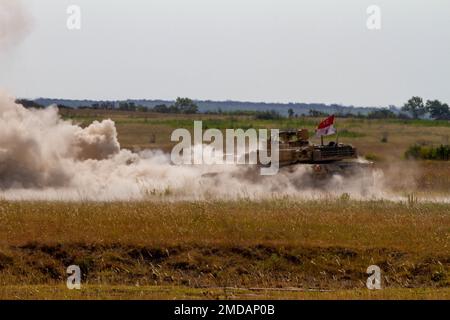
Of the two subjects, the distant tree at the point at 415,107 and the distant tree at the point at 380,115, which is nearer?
the distant tree at the point at 380,115

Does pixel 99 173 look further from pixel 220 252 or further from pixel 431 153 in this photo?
pixel 431 153

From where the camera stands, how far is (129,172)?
171ft

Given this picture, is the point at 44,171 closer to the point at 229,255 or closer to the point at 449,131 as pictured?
the point at 229,255

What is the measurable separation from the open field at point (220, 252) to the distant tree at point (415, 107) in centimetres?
13869

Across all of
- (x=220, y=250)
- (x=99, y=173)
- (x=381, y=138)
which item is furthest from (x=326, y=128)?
(x=381, y=138)

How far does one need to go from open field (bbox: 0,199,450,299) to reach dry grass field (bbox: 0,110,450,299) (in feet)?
0.10

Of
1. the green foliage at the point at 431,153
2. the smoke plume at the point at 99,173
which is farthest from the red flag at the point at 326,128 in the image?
the green foliage at the point at 431,153

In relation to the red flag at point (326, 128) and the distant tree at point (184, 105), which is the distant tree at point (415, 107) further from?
the red flag at point (326, 128)

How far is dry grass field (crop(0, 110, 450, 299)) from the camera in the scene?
28.6 meters

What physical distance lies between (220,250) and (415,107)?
145567 millimetres

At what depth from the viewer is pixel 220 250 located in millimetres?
32750

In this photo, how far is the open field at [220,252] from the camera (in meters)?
29.8
